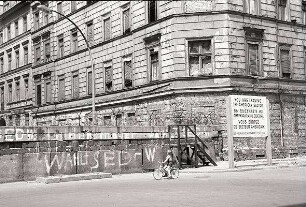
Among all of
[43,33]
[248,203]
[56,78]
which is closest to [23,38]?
[43,33]

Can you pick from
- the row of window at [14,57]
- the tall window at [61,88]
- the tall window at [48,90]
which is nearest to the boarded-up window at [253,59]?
the tall window at [61,88]

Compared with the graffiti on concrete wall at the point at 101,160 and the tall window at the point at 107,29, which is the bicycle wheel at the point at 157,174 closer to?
the graffiti on concrete wall at the point at 101,160

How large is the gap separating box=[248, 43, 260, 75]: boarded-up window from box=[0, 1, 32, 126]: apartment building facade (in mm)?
23880

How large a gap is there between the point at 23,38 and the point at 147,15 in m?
21.0

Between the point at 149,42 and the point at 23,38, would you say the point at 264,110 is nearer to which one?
the point at 149,42

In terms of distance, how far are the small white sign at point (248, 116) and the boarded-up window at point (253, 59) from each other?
644 centimetres

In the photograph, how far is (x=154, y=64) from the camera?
2867 cm

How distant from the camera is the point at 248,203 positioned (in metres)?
9.59

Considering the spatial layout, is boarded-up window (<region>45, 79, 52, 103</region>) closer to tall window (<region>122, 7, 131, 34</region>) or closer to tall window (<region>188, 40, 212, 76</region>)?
tall window (<region>122, 7, 131, 34</region>)

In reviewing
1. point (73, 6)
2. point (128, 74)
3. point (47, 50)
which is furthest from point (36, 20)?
point (128, 74)

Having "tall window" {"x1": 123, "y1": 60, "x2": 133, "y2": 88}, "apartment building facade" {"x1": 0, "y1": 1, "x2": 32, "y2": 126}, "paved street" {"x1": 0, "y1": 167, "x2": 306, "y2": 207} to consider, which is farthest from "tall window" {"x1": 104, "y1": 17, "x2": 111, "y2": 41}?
"paved street" {"x1": 0, "y1": 167, "x2": 306, "y2": 207}

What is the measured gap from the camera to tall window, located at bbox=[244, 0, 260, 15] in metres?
27.6

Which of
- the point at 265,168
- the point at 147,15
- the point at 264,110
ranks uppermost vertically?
the point at 147,15

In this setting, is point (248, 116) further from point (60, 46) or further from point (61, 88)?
point (60, 46)
